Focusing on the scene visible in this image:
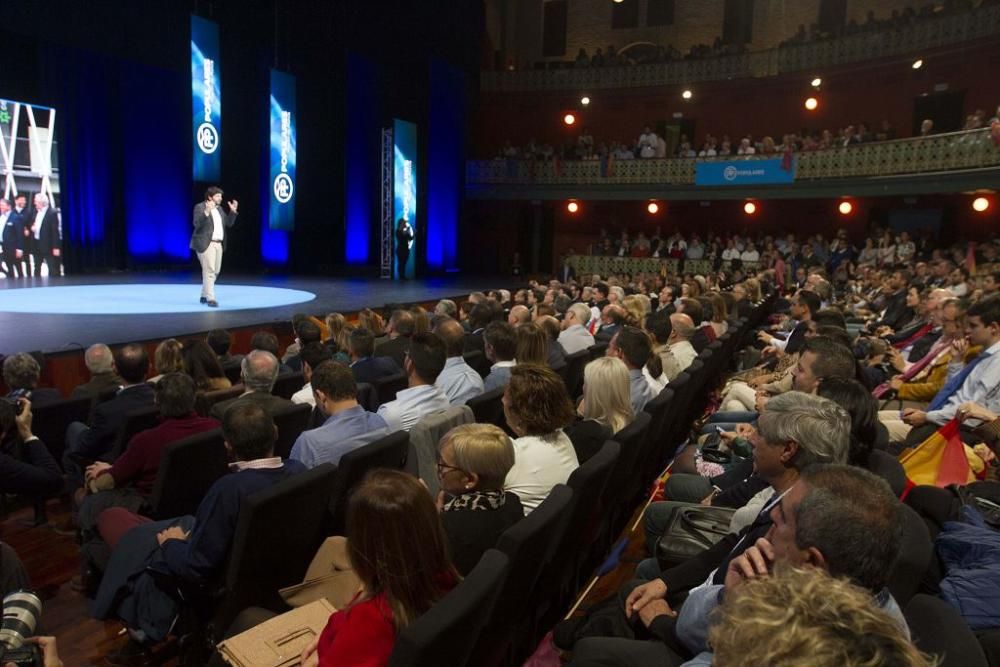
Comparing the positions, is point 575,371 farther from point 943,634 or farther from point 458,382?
point 943,634

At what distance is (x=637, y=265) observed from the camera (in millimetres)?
16953

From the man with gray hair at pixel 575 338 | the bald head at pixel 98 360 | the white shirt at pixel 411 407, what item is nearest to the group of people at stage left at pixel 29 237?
the bald head at pixel 98 360

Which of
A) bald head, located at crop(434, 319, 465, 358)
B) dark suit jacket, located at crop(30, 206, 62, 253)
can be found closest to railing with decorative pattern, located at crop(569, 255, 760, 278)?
dark suit jacket, located at crop(30, 206, 62, 253)

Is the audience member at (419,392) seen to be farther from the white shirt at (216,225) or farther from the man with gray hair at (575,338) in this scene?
the white shirt at (216,225)

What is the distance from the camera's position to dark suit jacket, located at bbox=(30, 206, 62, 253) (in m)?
12.1

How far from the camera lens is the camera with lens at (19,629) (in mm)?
1594

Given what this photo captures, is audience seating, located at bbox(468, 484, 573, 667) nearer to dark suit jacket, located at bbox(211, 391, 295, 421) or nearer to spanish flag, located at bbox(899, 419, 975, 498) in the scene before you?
dark suit jacket, located at bbox(211, 391, 295, 421)

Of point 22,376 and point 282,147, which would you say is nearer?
point 22,376

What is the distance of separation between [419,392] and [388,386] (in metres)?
0.87

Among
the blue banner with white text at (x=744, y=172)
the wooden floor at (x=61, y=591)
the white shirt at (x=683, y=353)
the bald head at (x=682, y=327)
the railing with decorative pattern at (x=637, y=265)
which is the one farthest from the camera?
the railing with decorative pattern at (x=637, y=265)

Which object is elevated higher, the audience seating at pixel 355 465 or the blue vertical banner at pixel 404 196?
the blue vertical banner at pixel 404 196

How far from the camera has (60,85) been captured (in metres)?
12.2

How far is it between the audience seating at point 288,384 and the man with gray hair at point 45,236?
32.9ft

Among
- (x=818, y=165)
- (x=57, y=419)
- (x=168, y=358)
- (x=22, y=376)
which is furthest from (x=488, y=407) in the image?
(x=818, y=165)
